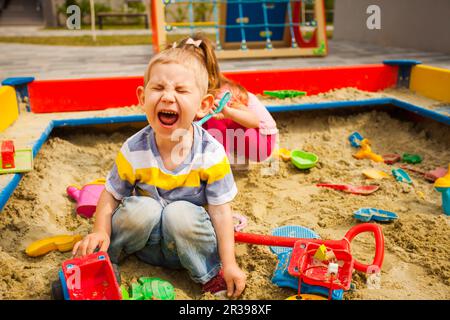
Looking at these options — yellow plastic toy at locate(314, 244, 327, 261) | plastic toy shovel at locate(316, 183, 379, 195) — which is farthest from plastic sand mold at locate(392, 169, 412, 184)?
yellow plastic toy at locate(314, 244, 327, 261)

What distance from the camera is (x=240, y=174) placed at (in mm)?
2021

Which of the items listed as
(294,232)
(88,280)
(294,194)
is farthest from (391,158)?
(88,280)

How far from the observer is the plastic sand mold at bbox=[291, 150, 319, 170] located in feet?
6.75

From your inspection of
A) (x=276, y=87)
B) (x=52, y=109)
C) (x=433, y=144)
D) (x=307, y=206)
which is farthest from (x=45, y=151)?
(x=433, y=144)

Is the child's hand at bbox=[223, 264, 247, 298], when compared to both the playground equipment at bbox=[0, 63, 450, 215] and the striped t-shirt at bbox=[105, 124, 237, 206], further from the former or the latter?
the playground equipment at bbox=[0, 63, 450, 215]

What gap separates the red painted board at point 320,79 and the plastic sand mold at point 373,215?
1.37m

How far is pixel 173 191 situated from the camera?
1215 millimetres

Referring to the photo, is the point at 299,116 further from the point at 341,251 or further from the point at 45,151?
the point at 341,251

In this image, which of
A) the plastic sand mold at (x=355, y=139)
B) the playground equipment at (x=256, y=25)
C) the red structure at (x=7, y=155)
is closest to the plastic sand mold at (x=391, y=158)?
the plastic sand mold at (x=355, y=139)

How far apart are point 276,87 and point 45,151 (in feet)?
4.40

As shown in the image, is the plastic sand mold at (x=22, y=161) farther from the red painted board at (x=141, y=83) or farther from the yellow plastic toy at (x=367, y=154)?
the yellow plastic toy at (x=367, y=154)

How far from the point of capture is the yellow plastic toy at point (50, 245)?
51.9 inches

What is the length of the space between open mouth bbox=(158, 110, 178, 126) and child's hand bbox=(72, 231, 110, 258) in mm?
308

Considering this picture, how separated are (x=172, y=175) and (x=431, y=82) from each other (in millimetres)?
2030
